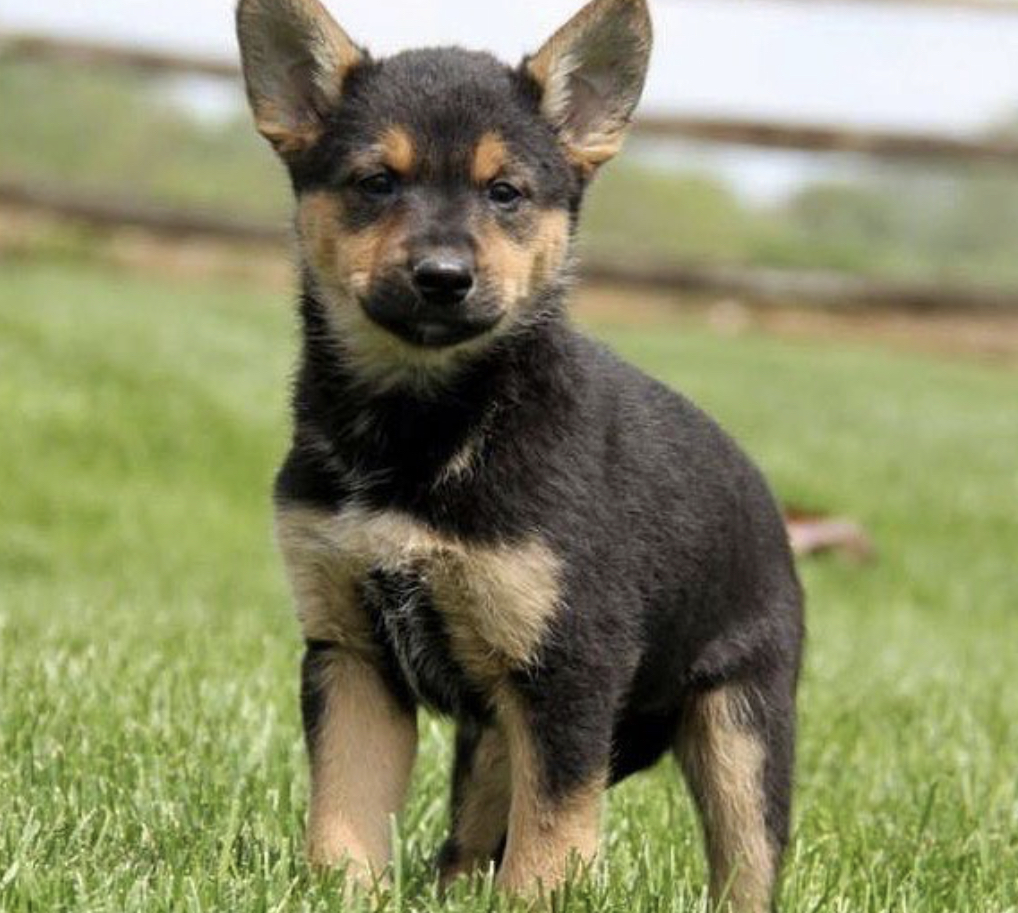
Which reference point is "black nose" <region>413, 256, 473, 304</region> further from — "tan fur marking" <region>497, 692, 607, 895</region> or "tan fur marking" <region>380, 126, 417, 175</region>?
"tan fur marking" <region>497, 692, 607, 895</region>


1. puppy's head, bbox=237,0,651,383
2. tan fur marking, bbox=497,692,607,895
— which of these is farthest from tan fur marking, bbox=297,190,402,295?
tan fur marking, bbox=497,692,607,895

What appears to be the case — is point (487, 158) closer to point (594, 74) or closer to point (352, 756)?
point (594, 74)

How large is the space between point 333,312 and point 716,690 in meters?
1.09

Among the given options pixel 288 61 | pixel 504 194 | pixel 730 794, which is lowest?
pixel 730 794

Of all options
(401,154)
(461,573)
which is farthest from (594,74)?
(461,573)

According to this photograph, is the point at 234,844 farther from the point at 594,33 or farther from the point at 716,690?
the point at 594,33

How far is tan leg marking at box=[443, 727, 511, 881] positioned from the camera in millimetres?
4250

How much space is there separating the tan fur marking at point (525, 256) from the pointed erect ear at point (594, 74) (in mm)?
196

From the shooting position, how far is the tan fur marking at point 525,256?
3.94 metres

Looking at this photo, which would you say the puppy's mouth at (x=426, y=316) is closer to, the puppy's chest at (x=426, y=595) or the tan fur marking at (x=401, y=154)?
the tan fur marking at (x=401, y=154)

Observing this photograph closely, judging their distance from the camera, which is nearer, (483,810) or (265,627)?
(483,810)

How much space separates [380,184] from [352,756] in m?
1.09

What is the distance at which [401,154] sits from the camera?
13.0 ft

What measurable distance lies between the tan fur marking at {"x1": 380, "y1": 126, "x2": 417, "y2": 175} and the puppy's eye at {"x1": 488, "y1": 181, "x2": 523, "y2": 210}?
16 cm
